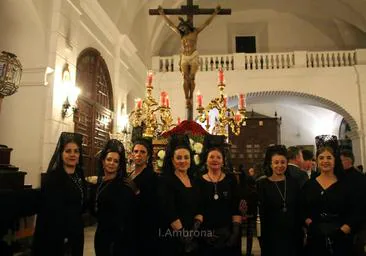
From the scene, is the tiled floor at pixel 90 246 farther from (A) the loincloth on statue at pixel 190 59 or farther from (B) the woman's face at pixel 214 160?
(A) the loincloth on statue at pixel 190 59

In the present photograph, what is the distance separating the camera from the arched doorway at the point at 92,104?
7.46m

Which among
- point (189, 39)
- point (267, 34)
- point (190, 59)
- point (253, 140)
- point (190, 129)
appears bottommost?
point (190, 129)

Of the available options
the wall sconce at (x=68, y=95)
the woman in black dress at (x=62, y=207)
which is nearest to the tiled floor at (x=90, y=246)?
the woman in black dress at (x=62, y=207)

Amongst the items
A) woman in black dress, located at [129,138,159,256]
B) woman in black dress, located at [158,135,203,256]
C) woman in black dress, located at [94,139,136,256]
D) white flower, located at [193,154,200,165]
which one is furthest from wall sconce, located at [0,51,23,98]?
white flower, located at [193,154,200,165]

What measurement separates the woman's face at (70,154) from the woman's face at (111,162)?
9.8 inches

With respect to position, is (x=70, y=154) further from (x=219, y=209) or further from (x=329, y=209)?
(x=329, y=209)

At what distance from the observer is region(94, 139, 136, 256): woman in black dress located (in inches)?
103

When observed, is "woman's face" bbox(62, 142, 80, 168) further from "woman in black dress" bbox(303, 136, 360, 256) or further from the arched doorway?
the arched doorway

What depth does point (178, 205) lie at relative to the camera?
9.27ft

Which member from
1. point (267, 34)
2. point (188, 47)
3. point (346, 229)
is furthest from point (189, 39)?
point (267, 34)

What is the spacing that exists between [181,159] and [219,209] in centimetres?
51

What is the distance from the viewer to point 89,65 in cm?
804

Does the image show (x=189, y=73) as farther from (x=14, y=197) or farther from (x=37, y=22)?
(x=14, y=197)

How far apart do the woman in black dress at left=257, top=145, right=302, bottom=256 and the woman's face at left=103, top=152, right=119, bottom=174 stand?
1.27 m
